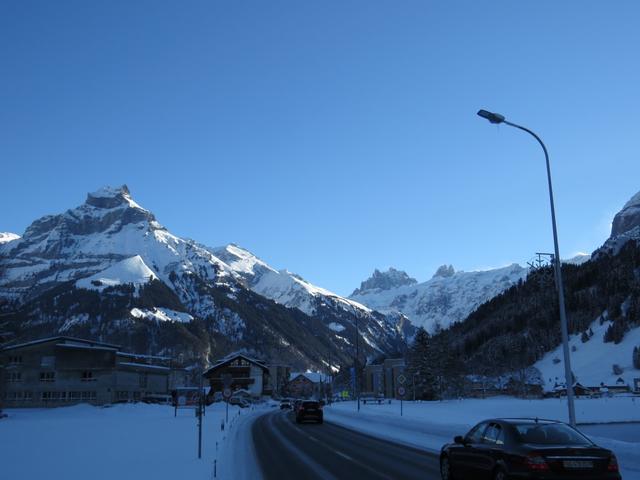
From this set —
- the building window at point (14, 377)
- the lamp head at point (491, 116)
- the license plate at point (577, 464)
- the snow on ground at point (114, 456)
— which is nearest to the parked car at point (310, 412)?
the snow on ground at point (114, 456)

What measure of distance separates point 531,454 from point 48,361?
83.0 meters

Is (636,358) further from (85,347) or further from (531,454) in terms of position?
(531,454)

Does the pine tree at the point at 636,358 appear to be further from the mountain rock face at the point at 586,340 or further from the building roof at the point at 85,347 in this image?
the building roof at the point at 85,347

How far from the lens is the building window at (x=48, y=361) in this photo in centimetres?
8344

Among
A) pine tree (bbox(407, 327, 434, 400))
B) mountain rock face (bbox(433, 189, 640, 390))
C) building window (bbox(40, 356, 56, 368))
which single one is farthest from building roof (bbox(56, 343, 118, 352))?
mountain rock face (bbox(433, 189, 640, 390))

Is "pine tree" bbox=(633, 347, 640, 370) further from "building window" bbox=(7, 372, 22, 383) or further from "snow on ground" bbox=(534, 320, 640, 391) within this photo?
"building window" bbox=(7, 372, 22, 383)

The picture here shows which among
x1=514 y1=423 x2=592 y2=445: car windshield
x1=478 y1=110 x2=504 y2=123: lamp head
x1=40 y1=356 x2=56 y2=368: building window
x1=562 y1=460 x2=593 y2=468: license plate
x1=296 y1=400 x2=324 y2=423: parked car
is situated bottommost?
x1=296 y1=400 x2=324 y2=423: parked car

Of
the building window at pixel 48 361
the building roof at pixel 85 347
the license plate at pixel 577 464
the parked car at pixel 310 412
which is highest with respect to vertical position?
the building roof at pixel 85 347

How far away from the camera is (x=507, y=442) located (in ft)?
41.6

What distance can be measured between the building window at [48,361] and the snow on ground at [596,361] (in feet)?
385

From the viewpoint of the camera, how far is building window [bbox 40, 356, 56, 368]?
274 feet

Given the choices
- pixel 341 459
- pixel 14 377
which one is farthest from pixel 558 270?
pixel 14 377

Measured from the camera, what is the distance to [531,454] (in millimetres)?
11812

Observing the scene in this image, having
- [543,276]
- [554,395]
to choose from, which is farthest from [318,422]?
[554,395]
